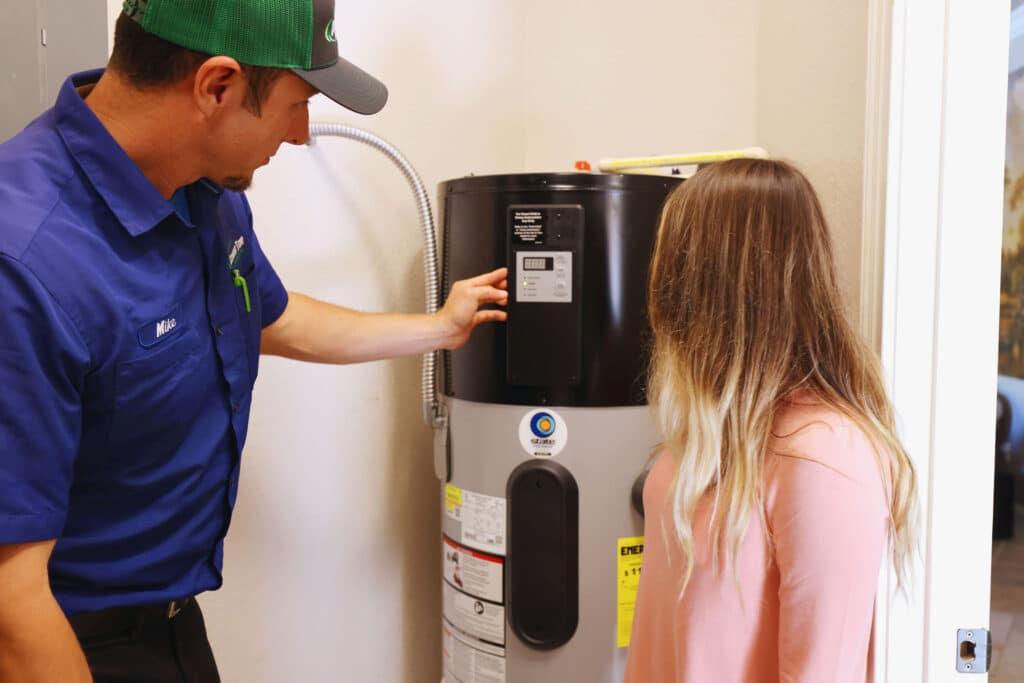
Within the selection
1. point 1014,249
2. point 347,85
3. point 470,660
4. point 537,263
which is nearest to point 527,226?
point 537,263

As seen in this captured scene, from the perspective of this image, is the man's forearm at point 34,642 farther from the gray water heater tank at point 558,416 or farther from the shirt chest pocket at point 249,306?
the gray water heater tank at point 558,416

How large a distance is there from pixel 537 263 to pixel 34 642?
32.3 inches

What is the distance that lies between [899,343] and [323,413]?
3.36 feet

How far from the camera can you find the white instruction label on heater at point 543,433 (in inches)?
52.6

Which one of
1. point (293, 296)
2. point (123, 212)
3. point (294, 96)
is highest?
point (294, 96)

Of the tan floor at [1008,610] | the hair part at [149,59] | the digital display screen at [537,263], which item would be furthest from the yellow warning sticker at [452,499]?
the tan floor at [1008,610]

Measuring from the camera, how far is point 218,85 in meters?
0.94

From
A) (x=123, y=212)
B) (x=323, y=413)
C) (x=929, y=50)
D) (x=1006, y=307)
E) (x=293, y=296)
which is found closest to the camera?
(x=123, y=212)

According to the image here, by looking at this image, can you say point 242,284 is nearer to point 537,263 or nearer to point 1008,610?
point 537,263

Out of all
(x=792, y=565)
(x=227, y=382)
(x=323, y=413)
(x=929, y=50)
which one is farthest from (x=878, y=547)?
(x=323, y=413)

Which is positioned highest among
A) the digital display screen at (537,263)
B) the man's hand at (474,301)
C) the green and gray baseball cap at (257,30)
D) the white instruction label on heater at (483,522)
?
the green and gray baseball cap at (257,30)

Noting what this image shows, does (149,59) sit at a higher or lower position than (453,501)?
higher

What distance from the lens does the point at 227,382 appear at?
1.08 m

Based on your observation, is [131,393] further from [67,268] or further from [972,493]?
[972,493]
